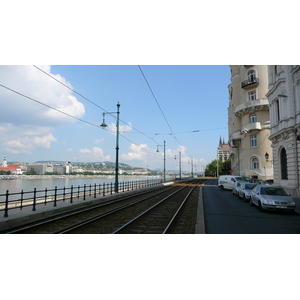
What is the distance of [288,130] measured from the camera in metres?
19.2

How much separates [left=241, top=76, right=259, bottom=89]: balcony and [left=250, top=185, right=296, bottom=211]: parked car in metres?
31.5

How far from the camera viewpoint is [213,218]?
33.4ft

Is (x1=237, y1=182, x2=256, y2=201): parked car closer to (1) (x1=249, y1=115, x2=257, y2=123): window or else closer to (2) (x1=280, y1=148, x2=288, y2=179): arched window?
(2) (x1=280, y1=148, x2=288, y2=179): arched window

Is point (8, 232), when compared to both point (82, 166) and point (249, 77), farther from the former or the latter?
point (82, 166)

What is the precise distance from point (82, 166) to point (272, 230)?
341ft

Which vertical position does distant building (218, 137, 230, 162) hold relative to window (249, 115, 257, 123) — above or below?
above

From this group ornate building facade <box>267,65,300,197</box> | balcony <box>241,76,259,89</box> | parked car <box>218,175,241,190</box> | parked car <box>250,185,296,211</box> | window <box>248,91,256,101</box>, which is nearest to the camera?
parked car <box>250,185,296,211</box>

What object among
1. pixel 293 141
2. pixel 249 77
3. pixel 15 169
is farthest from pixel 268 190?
pixel 15 169

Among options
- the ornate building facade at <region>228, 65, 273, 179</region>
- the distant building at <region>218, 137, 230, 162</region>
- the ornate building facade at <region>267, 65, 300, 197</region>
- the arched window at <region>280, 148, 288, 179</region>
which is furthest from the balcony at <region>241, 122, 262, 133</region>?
the distant building at <region>218, 137, 230, 162</region>

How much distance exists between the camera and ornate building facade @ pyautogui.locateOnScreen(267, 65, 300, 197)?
18391 millimetres

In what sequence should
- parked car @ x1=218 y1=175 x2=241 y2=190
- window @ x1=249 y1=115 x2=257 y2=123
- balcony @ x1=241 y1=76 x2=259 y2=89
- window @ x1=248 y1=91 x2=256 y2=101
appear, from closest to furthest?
parked car @ x1=218 y1=175 x2=241 y2=190
balcony @ x1=241 y1=76 x2=259 y2=89
window @ x1=249 y1=115 x2=257 y2=123
window @ x1=248 y1=91 x2=256 y2=101

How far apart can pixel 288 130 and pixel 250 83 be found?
2409 centimetres

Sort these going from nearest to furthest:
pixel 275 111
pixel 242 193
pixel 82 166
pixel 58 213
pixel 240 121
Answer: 1. pixel 58 213
2. pixel 242 193
3. pixel 275 111
4. pixel 240 121
5. pixel 82 166

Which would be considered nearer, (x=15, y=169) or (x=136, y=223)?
(x=136, y=223)
